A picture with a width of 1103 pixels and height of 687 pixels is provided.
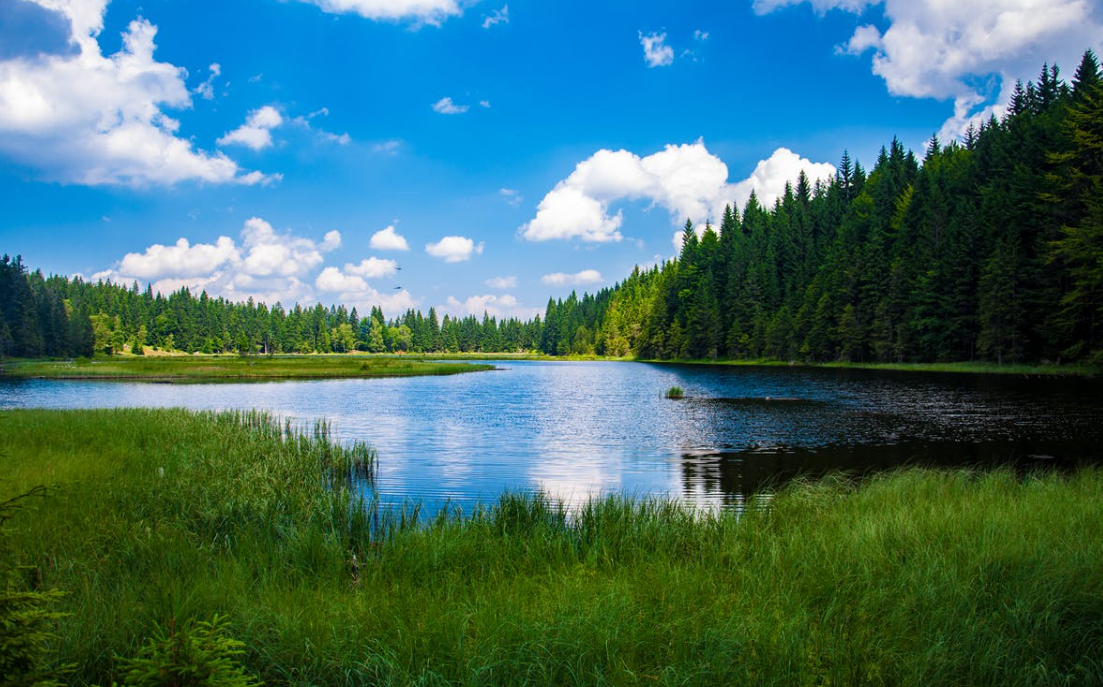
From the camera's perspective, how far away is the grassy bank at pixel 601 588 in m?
5.18

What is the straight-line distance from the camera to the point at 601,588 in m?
6.65

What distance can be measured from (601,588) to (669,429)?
917 inches

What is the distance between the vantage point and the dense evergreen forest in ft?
178

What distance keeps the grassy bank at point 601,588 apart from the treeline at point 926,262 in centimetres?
4777

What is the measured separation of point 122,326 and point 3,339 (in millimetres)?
72551

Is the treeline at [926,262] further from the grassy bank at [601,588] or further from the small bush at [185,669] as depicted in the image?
the small bush at [185,669]

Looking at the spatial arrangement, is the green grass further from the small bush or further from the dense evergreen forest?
the small bush

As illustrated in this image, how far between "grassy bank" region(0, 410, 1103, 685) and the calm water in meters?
5.52

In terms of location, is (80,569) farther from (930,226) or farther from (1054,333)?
(930,226)

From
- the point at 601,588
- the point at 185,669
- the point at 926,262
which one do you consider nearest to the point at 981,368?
the point at 926,262

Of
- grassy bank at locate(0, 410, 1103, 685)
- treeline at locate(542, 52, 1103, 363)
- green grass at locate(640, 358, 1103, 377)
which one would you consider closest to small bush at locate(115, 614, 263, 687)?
grassy bank at locate(0, 410, 1103, 685)

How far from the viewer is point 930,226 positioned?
3113 inches

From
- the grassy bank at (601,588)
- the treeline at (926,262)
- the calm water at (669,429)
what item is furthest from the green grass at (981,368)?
the grassy bank at (601,588)

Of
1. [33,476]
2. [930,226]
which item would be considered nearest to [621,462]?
[33,476]
